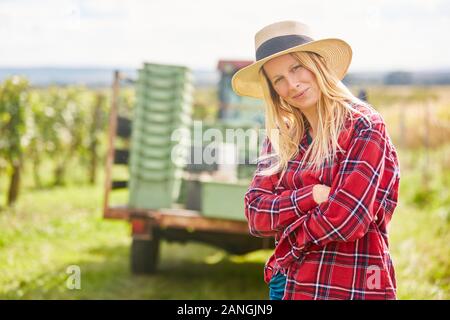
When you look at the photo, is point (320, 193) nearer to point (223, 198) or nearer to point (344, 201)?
point (344, 201)

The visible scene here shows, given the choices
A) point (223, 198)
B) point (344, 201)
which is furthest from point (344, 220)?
point (223, 198)

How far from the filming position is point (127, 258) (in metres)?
6.77

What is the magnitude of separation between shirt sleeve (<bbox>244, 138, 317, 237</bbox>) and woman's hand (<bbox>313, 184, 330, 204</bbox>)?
2 cm

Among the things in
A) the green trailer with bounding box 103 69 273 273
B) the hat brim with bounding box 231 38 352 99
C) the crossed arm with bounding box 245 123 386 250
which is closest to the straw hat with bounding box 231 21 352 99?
the hat brim with bounding box 231 38 352 99

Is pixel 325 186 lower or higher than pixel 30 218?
higher

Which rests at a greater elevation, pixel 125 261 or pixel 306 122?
pixel 306 122

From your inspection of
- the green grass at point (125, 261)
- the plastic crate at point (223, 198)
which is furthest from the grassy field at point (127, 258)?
the plastic crate at point (223, 198)

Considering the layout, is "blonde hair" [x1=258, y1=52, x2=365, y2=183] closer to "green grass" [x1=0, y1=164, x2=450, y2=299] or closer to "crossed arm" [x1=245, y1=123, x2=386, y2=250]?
"crossed arm" [x1=245, y1=123, x2=386, y2=250]

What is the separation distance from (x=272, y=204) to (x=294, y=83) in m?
0.44

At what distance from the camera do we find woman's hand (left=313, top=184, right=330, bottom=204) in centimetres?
205
